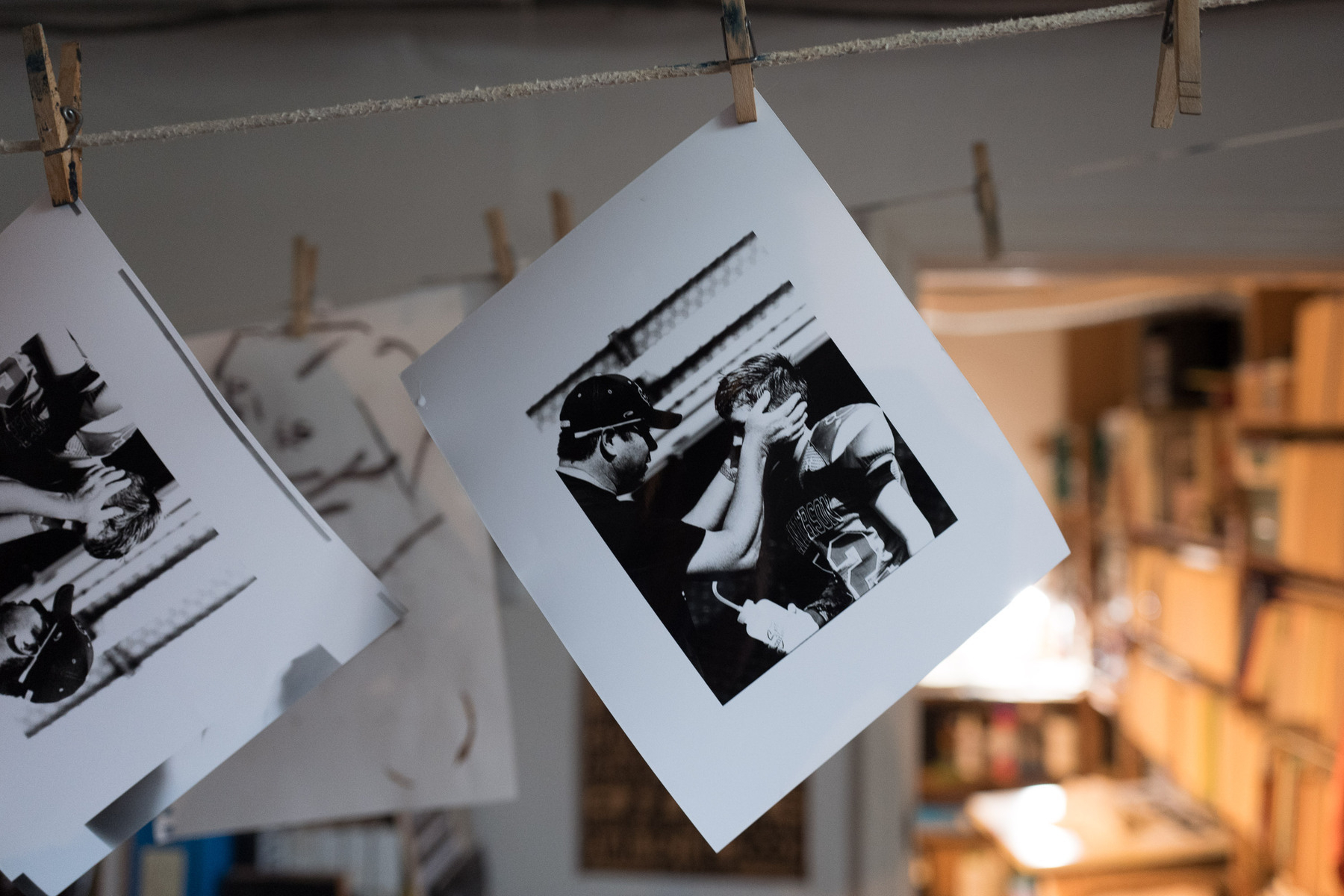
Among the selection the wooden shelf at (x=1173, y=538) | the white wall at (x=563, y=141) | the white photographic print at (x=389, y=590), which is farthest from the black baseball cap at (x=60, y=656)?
the wooden shelf at (x=1173, y=538)

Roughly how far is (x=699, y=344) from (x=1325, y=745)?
2.34 m

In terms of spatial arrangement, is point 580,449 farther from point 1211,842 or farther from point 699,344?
point 1211,842

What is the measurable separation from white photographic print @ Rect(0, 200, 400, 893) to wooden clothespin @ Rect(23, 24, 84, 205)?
2cm

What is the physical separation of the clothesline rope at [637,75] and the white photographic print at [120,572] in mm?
→ 72

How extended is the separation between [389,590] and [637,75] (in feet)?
1.52

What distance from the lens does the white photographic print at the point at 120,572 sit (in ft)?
1.66

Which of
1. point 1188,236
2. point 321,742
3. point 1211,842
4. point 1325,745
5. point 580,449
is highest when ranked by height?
point 1188,236

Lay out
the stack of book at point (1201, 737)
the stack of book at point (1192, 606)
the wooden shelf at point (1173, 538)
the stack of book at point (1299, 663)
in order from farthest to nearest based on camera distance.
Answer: the wooden shelf at point (1173, 538), the stack of book at point (1192, 606), the stack of book at point (1201, 737), the stack of book at point (1299, 663)

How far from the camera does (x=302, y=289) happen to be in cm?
73

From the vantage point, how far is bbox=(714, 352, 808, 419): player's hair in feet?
1.62

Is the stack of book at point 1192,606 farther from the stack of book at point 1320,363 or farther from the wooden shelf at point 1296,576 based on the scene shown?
the stack of book at point 1320,363

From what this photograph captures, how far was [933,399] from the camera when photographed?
1.59ft

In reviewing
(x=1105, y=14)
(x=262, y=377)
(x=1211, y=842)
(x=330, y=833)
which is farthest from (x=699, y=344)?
(x=1211, y=842)

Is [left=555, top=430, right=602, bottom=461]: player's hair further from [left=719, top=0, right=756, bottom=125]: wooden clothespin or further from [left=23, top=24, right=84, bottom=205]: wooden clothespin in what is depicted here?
[left=23, top=24, right=84, bottom=205]: wooden clothespin
